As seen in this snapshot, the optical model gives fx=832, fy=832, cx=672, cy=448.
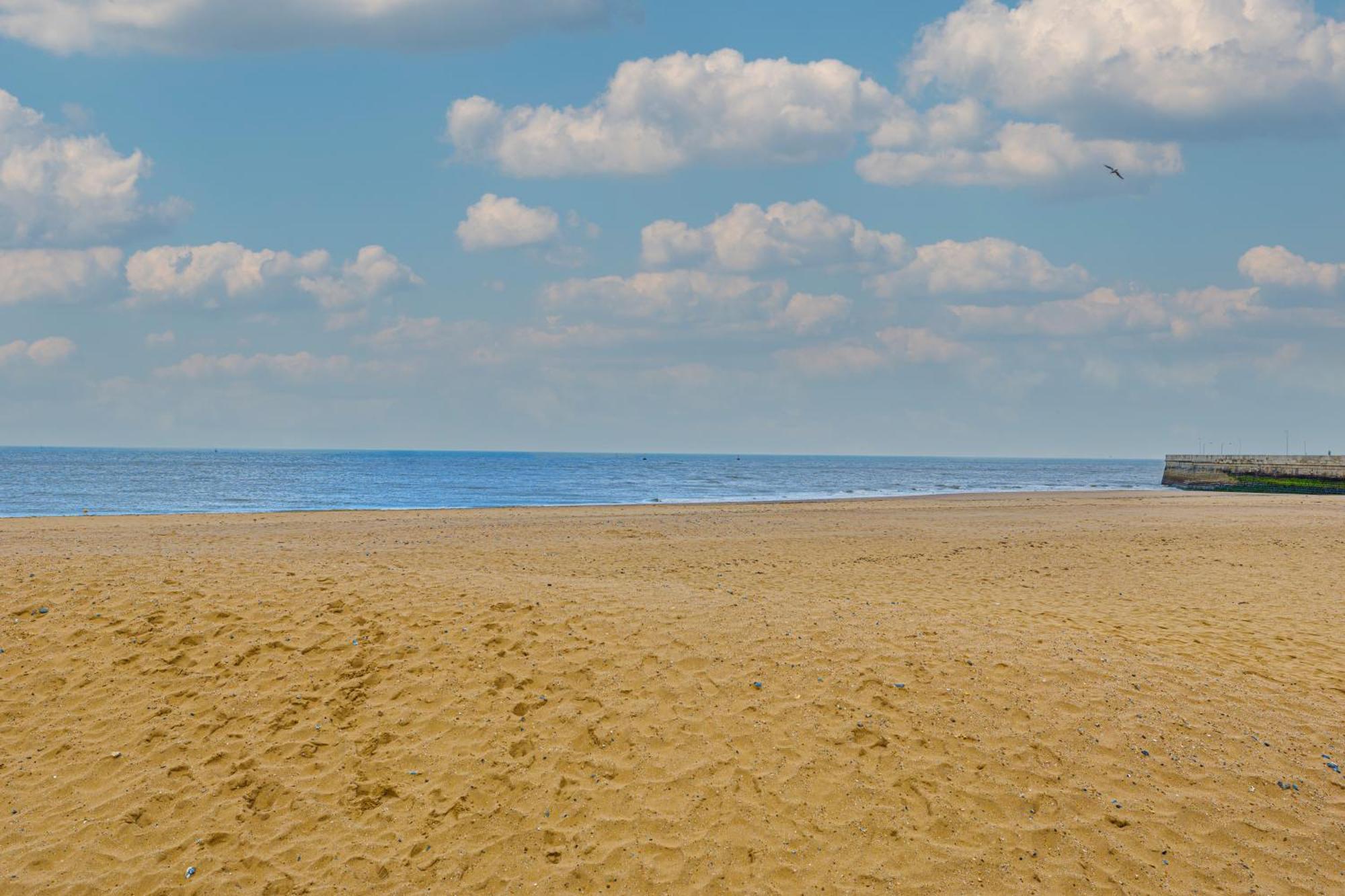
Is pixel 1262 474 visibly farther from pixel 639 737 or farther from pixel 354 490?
pixel 639 737

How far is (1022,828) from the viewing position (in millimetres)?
8039

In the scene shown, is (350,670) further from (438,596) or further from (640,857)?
(640,857)

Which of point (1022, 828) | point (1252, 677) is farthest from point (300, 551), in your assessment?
point (1252, 677)

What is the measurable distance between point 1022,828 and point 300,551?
58.1 feet

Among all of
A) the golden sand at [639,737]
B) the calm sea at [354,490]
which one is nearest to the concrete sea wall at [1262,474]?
the calm sea at [354,490]

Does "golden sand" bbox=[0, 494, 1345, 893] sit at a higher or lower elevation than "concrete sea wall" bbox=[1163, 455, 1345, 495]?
lower

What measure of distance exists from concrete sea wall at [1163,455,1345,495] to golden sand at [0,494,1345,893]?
202 ft

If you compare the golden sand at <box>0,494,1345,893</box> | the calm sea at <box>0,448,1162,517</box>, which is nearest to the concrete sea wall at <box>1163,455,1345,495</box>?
the calm sea at <box>0,448,1162,517</box>

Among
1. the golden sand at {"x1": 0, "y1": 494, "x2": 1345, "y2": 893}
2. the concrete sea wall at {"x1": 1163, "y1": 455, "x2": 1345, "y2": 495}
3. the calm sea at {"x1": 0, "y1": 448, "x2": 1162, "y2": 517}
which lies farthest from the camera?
the concrete sea wall at {"x1": 1163, "y1": 455, "x2": 1345, "y2": 495}

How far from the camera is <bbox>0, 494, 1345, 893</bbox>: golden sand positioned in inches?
306

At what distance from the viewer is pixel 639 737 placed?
9242mm

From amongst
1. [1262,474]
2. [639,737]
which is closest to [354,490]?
[639,737]

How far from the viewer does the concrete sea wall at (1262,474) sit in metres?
63.0

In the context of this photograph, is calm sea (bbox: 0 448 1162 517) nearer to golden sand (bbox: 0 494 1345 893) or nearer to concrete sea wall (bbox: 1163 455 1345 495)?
concrete sea wall (bbox: 1163 455 1345 495)
